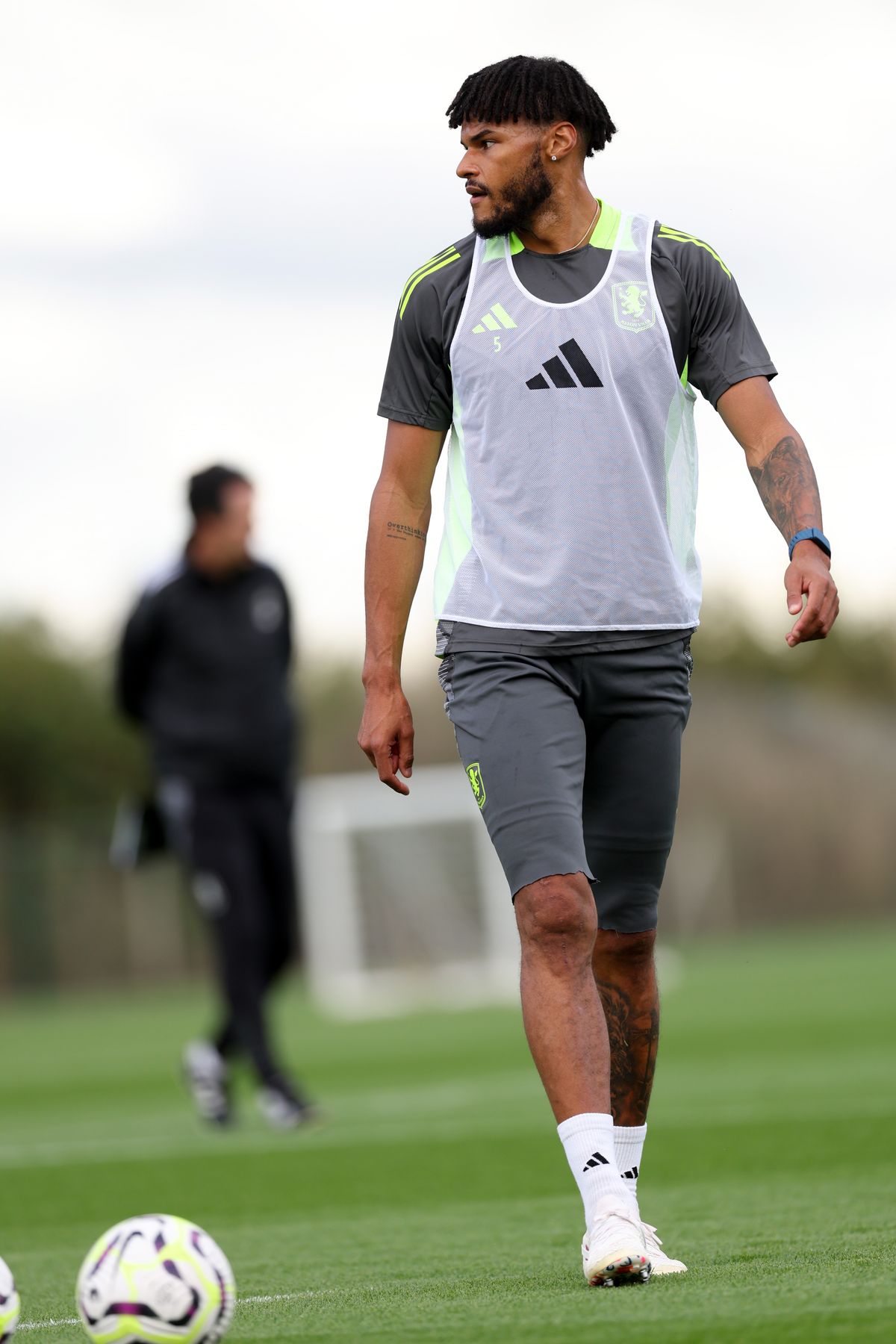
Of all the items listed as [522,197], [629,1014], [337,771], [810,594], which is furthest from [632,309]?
[337,771]

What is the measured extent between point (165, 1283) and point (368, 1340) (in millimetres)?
365

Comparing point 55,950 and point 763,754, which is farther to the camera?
point 763,754

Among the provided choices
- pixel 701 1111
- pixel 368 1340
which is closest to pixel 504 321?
pixel 368 1340

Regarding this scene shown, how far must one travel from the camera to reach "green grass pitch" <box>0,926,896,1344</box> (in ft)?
11.9

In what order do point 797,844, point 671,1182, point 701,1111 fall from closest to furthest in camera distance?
1. point 671,1182
2. point 701,1111
3. point 797,844

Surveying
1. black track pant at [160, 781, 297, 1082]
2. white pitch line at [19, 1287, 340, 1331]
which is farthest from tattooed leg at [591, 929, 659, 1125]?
black track pant at [160, 781, 297, 1082]

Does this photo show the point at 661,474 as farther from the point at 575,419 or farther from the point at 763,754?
the point at 763,754

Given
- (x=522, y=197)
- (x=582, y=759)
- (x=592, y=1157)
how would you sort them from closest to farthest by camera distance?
1. (x=592, y=1157)
2. (x=582, y=759)
3. (x=522, y=197)

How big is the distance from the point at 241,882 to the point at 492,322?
4705 mm

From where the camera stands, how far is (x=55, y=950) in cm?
2966

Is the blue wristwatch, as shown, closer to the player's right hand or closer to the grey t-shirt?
the grey t-shirt

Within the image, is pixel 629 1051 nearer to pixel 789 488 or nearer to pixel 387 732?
pixel 387 732

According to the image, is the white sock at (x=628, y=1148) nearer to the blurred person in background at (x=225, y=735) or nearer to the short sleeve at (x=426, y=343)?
the short sleeve at (x=426, y=343)

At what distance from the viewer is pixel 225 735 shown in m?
8.83
